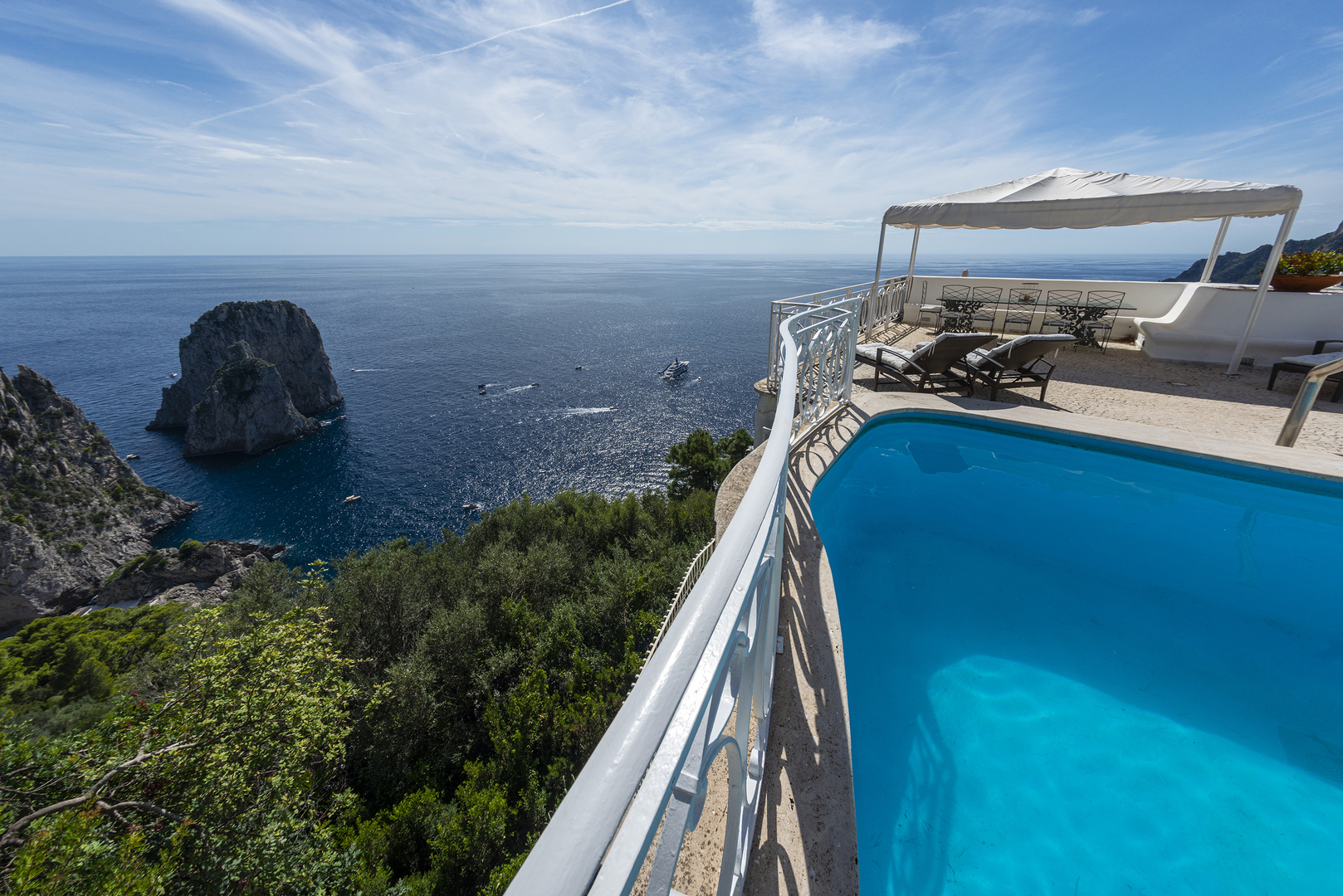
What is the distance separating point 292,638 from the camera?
27.3ft

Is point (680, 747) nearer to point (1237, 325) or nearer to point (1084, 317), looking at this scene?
point (1237, 325)

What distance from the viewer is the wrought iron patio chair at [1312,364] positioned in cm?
761

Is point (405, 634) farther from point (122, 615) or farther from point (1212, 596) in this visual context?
point (122, 615)

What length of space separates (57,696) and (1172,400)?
78.7 ft

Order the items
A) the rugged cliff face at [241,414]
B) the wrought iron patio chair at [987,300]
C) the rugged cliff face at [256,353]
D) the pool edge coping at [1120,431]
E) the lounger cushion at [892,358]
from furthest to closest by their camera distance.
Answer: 1. the rugged cliff face at [256,353]
2. the rugged cliff face at [241,414]
3. the wrought iron patio chair at [987,300]
4. the lounger cushion at [892,358]
5. the pool edge coping at [1120,431]

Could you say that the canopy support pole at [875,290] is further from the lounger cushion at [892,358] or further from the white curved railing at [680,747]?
the white curved railing at [680,747]

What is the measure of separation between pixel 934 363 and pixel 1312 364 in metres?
5.59

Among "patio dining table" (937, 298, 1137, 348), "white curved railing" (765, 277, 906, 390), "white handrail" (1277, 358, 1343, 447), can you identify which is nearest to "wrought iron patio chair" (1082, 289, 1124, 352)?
"patio dining table" (937, 298, 1137, 348)

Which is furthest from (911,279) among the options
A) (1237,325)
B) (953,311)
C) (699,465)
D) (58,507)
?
(58,507)

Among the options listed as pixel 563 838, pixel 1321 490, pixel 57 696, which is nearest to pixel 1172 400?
pixel 1321 490

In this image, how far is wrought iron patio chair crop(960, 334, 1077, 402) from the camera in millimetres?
7332

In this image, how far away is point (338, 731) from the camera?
7.98m

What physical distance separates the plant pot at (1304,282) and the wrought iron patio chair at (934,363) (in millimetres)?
6367

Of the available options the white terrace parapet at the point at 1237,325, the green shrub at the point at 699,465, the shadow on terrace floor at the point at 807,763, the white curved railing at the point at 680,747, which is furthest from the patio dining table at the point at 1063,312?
the white curved railing at the point at 680,747
